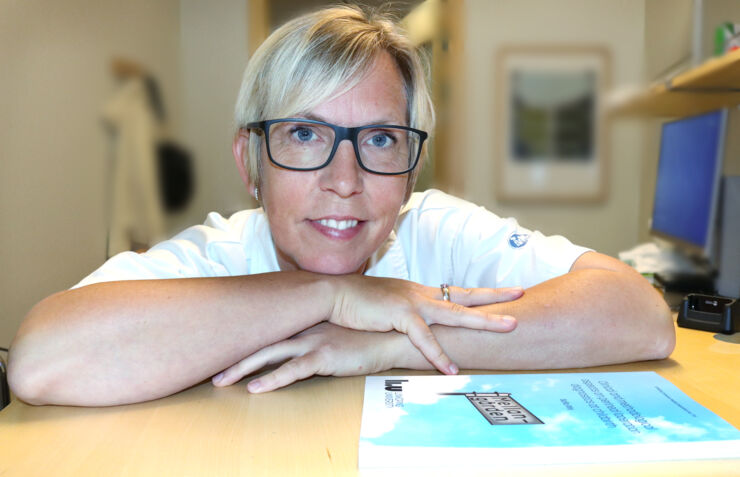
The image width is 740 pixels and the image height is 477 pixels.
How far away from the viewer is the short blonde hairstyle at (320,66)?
782 mm

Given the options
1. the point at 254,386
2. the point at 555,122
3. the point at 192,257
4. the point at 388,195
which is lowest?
the point at 254,386

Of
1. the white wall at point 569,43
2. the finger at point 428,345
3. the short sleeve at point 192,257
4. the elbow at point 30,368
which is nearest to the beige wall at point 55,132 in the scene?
the short sleeve at point 192,257

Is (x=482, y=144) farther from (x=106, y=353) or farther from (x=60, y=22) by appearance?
(x=106, y=353)

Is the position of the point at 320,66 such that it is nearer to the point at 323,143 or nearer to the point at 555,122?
the point at 323,143

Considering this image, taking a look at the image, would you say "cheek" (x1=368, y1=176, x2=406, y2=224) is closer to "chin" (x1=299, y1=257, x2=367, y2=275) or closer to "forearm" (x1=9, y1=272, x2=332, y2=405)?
"chin" (x1=299, y1=257, x2=367, y2=275)

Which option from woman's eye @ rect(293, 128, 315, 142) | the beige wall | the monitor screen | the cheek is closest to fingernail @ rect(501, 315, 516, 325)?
the cheek

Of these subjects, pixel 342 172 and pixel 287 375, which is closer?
pixel 287 375

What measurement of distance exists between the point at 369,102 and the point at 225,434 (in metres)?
0.49

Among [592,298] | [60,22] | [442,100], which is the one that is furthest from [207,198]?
[592,298]

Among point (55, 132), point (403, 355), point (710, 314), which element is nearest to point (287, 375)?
point (403, 355)

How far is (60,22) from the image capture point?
5.35 ft

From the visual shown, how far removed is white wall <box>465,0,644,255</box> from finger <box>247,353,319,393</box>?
1.85 m

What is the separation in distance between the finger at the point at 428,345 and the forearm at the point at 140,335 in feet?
0.42

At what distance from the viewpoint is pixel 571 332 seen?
2.31 ft
